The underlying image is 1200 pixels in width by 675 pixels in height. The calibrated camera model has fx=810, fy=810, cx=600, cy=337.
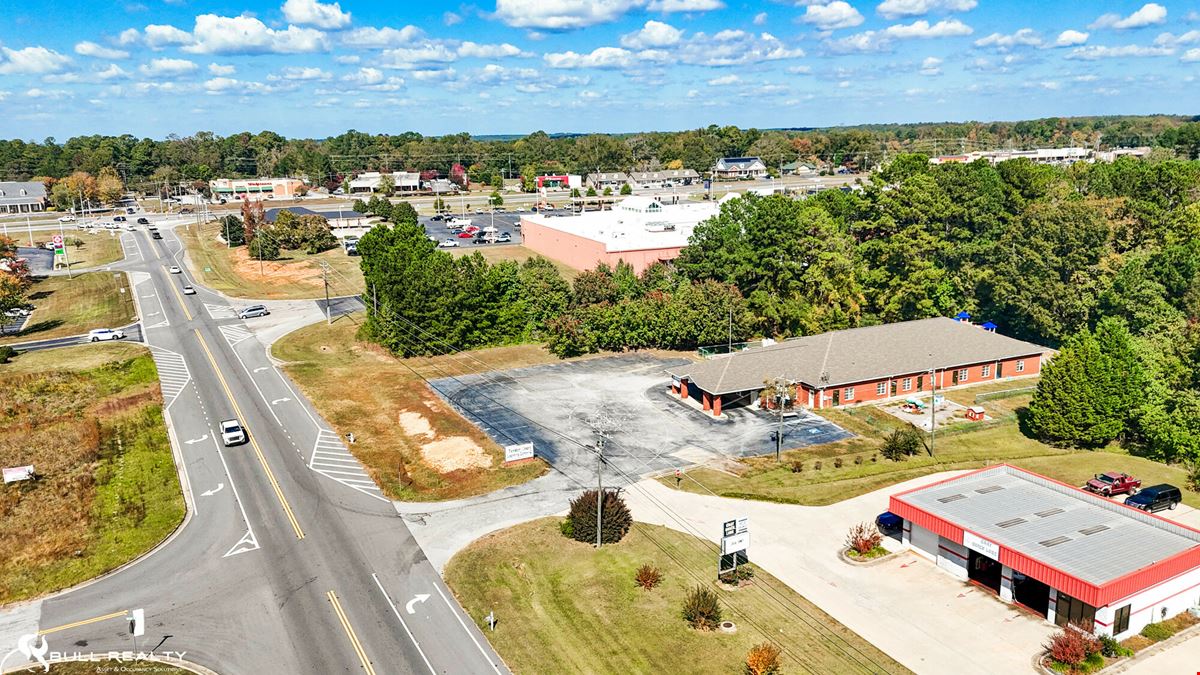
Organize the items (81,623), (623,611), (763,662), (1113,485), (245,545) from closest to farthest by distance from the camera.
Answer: (763,662)
(81,623)
(623,611)
(245,545)
(1113,485)

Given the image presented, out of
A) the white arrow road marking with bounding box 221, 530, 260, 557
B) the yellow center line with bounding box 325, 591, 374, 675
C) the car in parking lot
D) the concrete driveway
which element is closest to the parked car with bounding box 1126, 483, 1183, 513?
the concrete driveway

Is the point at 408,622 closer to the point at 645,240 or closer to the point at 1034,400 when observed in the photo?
the point at 1034,400

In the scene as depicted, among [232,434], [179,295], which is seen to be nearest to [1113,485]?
[232,434]

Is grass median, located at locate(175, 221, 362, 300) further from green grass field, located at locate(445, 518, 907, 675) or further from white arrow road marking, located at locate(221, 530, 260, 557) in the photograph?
green grass field, located at locate(445, 518, 907, 675)

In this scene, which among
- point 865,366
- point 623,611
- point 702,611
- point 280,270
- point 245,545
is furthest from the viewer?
point 280,270

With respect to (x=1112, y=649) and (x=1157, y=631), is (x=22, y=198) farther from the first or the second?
(x=1157, y=631)

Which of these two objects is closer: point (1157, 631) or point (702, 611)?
point (1157, 631)

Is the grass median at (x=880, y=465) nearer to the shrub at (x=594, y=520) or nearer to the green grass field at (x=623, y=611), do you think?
the shrub at (x=594, y=520)

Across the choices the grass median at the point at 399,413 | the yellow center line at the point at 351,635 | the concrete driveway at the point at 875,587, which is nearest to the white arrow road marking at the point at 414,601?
the yellow center line at the point at 351,635

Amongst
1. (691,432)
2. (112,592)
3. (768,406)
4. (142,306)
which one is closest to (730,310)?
(768,406)
